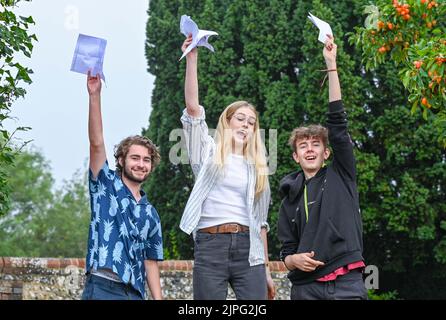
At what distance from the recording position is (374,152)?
52.2 feet

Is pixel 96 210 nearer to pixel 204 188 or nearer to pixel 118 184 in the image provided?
pixel 118 184

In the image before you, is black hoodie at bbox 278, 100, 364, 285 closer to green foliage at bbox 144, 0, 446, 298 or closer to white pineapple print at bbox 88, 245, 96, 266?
white pineapple print at bbox 88, 245, 96, 266

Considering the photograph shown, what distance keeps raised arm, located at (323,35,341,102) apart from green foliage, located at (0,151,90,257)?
2784 centimetres

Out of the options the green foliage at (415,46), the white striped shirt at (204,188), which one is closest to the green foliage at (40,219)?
the green foliage at (415,46)

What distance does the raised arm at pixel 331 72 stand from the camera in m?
4.85

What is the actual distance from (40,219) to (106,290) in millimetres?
30517

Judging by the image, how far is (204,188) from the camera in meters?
4.92

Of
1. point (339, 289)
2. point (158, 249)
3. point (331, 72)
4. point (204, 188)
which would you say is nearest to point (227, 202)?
point (204, 188)

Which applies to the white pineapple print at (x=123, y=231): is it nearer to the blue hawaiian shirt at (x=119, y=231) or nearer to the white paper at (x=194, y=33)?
the blue hawaiian shirt at (x=119, y=231)

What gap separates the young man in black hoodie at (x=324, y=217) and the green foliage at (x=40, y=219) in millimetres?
27676

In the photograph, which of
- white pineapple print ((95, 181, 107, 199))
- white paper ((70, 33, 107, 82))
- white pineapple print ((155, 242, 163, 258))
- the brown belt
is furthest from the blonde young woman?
white paper ((70, 33, 107, 82))

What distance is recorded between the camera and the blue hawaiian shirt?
4.46 m
